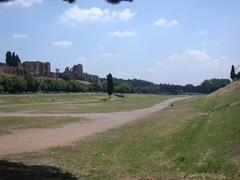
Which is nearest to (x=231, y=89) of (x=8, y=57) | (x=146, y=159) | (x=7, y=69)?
(x=146, y=159)

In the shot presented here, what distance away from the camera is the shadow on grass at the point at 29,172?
1165 centimetres

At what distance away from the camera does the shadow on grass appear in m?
11.7

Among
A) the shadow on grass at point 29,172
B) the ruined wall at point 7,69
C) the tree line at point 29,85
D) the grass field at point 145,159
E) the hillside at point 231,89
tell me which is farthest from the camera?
Answer: the ruined wall at point 7,69

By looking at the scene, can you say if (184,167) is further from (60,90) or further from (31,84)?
(60,90)

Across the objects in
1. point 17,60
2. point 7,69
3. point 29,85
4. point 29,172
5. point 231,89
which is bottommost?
point 29,172

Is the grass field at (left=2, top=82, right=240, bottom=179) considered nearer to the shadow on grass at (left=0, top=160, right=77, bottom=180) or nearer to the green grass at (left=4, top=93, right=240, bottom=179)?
the green grass at (left=4, top=93, right=240, bottom=179)

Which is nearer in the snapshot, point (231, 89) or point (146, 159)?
point (146, 159)

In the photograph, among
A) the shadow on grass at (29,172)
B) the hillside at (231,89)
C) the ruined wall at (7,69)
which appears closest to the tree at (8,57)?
the ruined wall at (7,69)

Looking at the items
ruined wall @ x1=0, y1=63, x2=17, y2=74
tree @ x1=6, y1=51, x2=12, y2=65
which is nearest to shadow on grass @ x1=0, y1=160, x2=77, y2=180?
ruined wall @ x1=0, y1=63, x2=17, y2=74

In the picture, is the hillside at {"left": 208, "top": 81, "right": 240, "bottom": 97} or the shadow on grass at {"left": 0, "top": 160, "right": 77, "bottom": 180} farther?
the hillside at {"left": 208, "top": 81, "right": 240, "bottom": 97}

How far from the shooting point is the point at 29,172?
12.6 meters

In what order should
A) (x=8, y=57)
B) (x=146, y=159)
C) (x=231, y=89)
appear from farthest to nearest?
1. (x=8, y=57)
2. (x=231, y=89)
3. (x=146, y=159)

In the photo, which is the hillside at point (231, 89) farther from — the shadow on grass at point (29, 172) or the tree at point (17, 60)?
the tree at point (17, 60)

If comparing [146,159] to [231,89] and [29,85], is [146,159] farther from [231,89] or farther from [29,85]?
[29,85]
